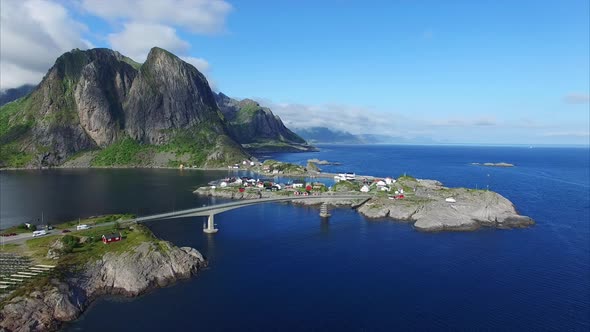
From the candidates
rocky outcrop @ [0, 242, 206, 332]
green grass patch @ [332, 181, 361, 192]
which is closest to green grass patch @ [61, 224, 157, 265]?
rocky outcrop @ [0, 242, 206, 332]

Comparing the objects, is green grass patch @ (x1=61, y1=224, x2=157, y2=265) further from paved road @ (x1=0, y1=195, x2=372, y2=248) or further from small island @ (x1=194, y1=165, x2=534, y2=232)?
small island @ (x1=194, y1=165, x2=534, y2=232)

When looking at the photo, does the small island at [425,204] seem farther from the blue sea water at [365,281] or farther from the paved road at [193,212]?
the blue sea water at [365,281]

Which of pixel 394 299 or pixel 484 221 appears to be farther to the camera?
pixel 484 221

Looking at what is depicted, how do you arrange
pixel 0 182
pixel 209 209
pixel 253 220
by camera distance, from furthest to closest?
pixel 0 182 < pixel 253 220 < pixel 209 209

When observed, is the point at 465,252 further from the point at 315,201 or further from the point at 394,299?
the point at 315,201

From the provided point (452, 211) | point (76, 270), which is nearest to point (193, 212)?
point (76, 270)

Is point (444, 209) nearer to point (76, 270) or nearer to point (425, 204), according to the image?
point (425, 204)

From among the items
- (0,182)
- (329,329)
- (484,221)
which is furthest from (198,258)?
(0,182)
